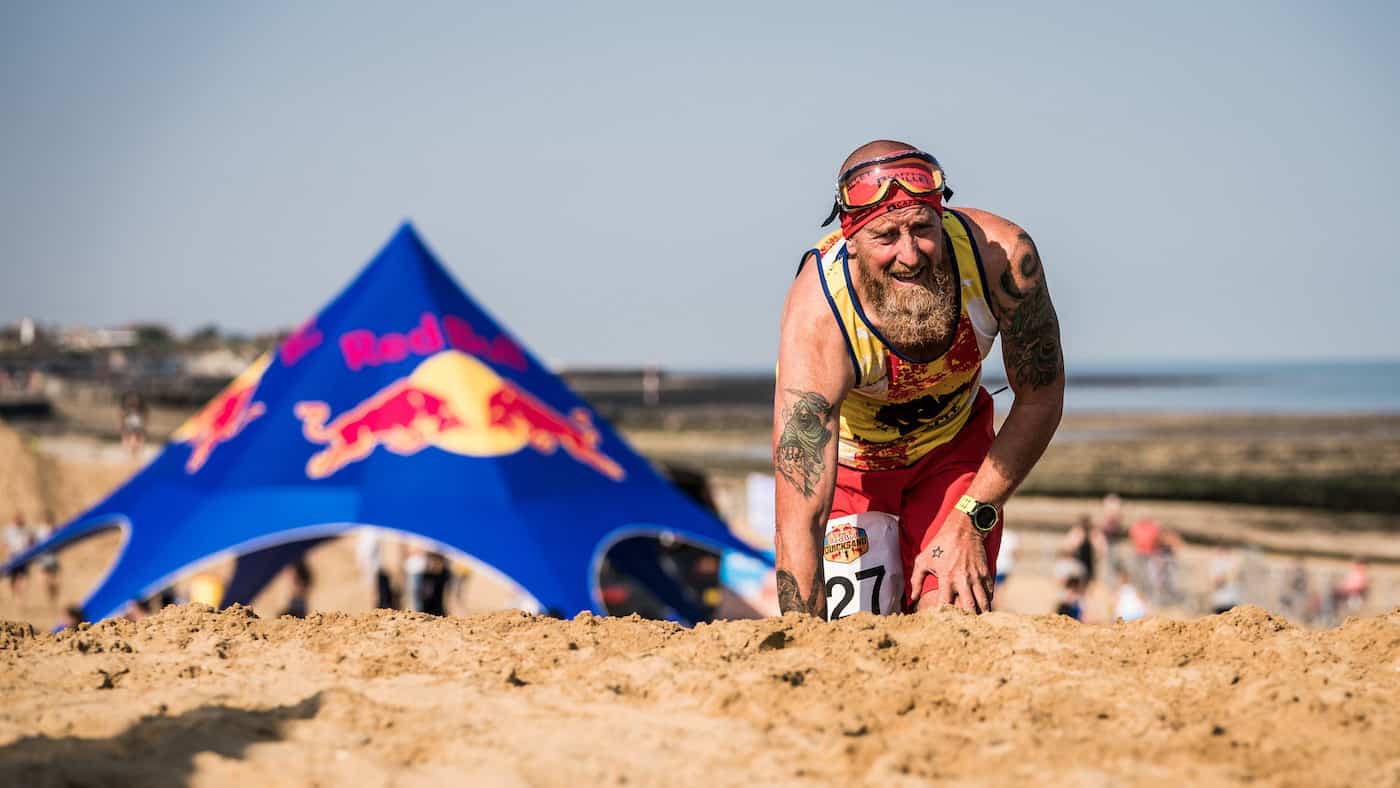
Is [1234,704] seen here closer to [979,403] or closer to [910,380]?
[910,380]

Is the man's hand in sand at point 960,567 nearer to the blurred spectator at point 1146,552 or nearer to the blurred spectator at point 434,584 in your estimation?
the blurred spectator at point 434,584

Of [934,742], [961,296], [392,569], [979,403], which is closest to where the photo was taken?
[934,742]

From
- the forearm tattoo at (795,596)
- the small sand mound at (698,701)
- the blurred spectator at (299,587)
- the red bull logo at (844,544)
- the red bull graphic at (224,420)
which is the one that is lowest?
the blurred spectator at (299,587)

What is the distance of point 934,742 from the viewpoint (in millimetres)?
2643

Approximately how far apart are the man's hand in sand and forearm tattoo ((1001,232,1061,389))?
0.47m

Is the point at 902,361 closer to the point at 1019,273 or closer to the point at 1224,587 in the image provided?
the point at 1019,273

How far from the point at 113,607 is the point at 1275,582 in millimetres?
12461

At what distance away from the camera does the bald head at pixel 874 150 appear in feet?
12.1

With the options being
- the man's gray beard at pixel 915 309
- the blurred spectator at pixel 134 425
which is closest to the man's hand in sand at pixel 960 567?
the man's gray beard at pixel 915 309

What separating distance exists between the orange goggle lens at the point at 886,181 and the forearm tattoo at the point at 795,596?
1040 mm

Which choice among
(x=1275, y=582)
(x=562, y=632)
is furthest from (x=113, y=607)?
(x=1275, y=582)

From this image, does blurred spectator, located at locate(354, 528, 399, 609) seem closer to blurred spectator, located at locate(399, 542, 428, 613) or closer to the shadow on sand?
blurred spectator, located at locate(399, 542, 428, 613)

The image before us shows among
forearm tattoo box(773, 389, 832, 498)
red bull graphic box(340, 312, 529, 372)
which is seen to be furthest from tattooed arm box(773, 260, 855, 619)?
red bull graphic box(340, 312, 529, 372)

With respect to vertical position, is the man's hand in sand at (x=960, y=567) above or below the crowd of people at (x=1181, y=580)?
above
